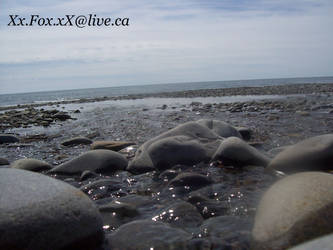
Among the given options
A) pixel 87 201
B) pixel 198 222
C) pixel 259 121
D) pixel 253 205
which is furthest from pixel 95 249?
pixel 259 121

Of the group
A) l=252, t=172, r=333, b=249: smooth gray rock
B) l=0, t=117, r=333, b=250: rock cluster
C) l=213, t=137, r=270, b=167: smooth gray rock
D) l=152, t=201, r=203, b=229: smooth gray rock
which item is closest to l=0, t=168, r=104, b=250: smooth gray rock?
l=0, t=117, r=333, b=250: rock cluster

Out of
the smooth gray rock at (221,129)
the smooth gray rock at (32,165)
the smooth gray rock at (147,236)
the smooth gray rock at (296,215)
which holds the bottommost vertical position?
the smooth gray rock at (147,236)

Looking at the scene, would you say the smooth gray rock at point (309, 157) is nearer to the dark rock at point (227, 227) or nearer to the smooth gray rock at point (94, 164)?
the dark rock at point (227, 227)

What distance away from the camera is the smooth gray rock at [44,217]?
8.66 feet

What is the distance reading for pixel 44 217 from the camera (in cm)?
276

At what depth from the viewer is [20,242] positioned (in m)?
2.62

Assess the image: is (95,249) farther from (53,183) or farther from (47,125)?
(47,125)

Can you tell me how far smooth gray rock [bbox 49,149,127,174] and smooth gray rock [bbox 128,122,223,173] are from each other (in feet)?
0.92

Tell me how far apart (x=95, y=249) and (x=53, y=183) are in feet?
2.62

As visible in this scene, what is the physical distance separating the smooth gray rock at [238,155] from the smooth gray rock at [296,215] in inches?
82.4

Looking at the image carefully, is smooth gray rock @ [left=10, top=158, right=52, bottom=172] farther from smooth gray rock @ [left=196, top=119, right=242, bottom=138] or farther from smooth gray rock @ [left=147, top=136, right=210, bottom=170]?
smooth gray rock @ [left=196, top=119, right=242, bottom=138]

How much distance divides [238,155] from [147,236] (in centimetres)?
282

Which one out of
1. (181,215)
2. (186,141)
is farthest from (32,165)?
(181,215)

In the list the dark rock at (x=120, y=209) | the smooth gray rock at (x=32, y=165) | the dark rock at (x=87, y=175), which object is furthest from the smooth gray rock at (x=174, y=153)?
the smooth gray rock at (x=32, y=165)
